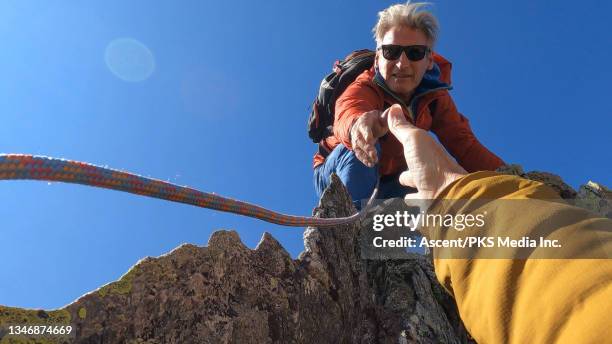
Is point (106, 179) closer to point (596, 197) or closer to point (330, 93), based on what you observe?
point (330, 93)

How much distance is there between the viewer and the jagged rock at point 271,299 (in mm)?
2463

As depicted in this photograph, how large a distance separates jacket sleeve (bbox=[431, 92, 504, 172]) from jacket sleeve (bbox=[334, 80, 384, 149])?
6.06ft

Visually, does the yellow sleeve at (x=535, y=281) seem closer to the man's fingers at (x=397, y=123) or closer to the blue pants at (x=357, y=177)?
the man's fingers at (x=397, y=123)

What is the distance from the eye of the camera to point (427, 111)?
7.61 meters

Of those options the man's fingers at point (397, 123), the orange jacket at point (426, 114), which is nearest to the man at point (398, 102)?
the orange jacket at point (426, 114)

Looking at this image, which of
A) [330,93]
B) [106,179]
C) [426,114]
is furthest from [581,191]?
[106,179]

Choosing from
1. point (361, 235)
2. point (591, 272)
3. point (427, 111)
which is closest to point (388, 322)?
point (361, 235)

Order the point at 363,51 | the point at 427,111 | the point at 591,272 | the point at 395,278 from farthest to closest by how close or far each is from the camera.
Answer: the point at 363,51
the point at 427,111
the point at 395,278
the point at 591,272

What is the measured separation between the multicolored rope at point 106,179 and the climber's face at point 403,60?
489 cm

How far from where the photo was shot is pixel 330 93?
776cm

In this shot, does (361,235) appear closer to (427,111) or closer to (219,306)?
(219,306)

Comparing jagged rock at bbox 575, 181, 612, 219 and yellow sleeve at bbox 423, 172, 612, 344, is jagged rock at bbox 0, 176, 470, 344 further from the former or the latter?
jagged rock at bbox 575, 181, 612, 219

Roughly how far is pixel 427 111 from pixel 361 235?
3.48m

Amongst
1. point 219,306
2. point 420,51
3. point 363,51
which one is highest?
point 363,51
